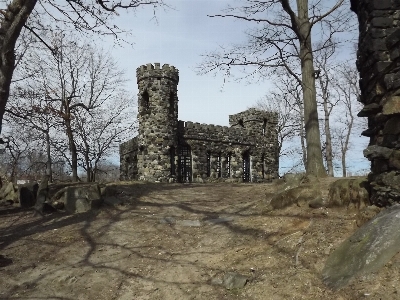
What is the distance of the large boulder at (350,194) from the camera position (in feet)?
23.2

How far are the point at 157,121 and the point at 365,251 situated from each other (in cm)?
2288

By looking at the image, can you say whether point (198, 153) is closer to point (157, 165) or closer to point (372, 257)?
point (157, 165)

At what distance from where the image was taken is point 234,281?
588 cm

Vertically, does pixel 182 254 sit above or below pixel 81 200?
below

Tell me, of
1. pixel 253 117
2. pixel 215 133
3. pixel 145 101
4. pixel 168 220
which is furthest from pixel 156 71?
pixel 168 220

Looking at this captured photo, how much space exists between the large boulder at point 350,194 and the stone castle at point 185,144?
19.1 m

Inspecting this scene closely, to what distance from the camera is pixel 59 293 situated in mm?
6273

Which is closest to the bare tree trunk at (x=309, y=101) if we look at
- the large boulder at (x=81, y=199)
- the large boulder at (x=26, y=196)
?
the large boulder at (x=81, y=199)

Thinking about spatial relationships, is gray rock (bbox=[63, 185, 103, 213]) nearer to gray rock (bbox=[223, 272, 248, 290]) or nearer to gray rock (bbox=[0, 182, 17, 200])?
gray rock (bbox=[0, 182, 17, 200])

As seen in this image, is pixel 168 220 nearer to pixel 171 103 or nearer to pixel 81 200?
pixel 81 200

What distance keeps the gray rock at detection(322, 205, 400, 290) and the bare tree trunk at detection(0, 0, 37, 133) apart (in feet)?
24.2

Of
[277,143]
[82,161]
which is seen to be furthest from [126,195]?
[277,143]

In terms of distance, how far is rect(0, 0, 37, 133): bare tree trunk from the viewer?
8.07 metres

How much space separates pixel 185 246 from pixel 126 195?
5.39 metres
